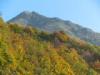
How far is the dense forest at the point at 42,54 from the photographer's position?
6006 cm

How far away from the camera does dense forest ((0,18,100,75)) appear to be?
197 feet

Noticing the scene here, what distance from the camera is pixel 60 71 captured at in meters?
68.0

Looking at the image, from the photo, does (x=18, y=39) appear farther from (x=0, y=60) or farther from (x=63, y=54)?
(x=0, y=60)

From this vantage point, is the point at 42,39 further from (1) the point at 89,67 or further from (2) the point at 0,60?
(2) the point at 0,60

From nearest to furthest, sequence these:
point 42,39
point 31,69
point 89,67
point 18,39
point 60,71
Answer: point 31,69 → point 60,71 → point 18,39 → point 89,67 → point 42,39

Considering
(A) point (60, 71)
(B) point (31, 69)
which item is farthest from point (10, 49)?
(A) point (60, 71)

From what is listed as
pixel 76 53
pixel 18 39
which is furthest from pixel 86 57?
pixel 18 39

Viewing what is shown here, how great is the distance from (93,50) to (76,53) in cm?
804

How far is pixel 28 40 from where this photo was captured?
7800 centimetres

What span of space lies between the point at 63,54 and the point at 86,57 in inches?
274

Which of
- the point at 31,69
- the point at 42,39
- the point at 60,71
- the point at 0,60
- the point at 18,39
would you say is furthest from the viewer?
the point at 42,39

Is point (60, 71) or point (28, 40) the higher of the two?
point (28, 40)

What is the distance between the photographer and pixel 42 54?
7225cm

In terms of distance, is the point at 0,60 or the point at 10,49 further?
the point at 10,49
